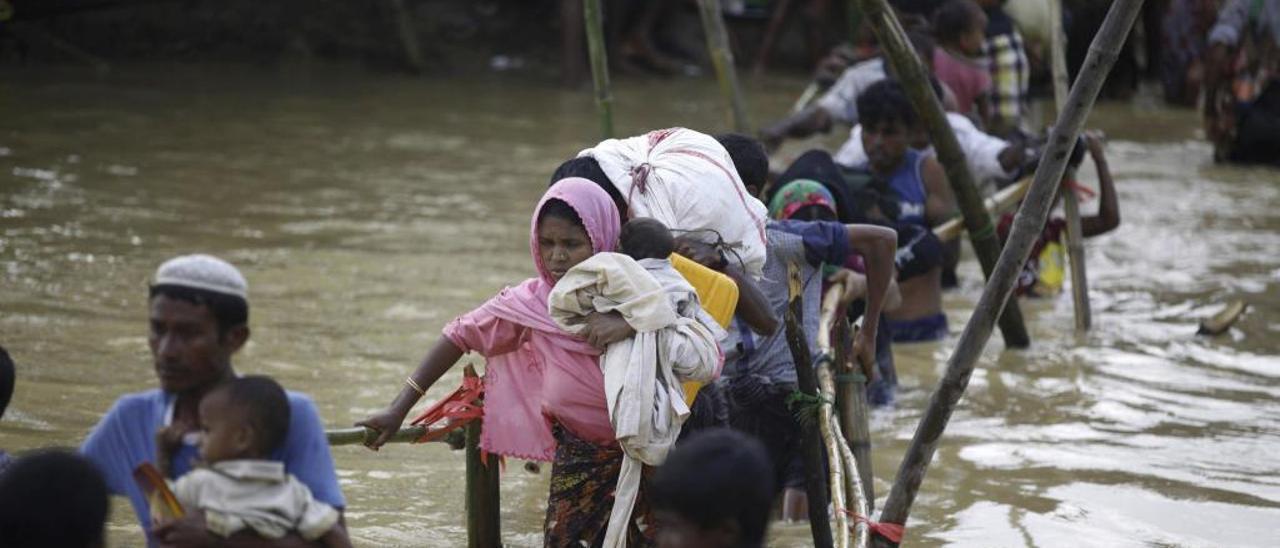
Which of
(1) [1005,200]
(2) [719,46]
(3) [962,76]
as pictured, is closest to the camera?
(1) [1005,200]

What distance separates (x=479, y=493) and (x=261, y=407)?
1.55 metres

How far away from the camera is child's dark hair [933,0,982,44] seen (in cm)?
797

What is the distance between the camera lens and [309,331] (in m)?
6.83

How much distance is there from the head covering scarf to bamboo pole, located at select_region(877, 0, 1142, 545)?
80 cm

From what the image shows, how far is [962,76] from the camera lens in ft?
26.7

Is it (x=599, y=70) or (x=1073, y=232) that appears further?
(x=1073, y=232)

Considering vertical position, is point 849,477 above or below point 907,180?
below

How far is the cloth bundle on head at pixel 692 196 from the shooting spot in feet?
13.3

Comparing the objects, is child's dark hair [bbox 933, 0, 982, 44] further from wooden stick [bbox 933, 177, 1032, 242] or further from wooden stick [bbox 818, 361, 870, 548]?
wooden stick [bbox 818, 361, 870, 548]

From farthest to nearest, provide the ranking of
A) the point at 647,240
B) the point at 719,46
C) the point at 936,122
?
the point at 719,46
the point at 936,122
the point at 647,240

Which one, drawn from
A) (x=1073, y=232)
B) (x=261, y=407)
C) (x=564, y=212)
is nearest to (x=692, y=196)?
(x=564, y=212)

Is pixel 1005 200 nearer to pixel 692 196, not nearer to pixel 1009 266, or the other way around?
pixel 1009 266

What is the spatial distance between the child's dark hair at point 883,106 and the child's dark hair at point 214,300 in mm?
3637

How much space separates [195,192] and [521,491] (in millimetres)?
4925
